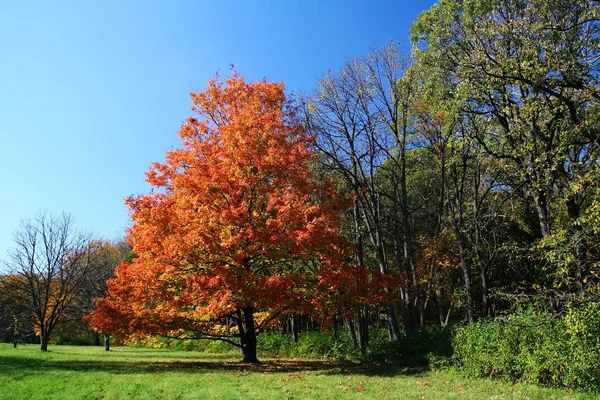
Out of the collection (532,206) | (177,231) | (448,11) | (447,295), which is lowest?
(447,295)

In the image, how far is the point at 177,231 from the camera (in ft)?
47.2

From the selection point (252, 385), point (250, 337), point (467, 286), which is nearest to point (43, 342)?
point (250, 337)

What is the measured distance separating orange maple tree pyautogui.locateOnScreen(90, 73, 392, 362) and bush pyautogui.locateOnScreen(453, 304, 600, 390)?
12.7 ft

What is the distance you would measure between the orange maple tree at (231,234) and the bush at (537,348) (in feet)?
12.7

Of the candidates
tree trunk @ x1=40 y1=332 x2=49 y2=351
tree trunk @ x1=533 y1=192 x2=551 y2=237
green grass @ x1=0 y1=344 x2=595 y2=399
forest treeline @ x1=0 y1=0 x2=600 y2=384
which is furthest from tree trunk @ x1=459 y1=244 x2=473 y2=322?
tree trunk @ x1=40 y1=332 x2=49 y2=351

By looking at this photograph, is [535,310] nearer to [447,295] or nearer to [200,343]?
[447,295]

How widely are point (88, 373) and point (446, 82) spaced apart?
15.9 meters

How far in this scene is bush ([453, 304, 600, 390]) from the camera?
9039 millimetres

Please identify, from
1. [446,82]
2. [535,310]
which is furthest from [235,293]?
[446,82]

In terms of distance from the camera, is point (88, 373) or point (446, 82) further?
point (446, 82)

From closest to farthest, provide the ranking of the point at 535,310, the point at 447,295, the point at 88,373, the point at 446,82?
1. the point at 535,310
2. the point at 88,373
3. the point at 446,82
4. the point at 447,295

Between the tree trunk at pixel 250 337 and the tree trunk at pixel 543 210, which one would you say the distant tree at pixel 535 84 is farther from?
the tree trunk at pixel 250 337

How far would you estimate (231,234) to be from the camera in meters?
14.1

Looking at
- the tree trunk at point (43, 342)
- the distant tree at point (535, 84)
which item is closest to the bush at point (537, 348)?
the distant tree at point (535, 84)
